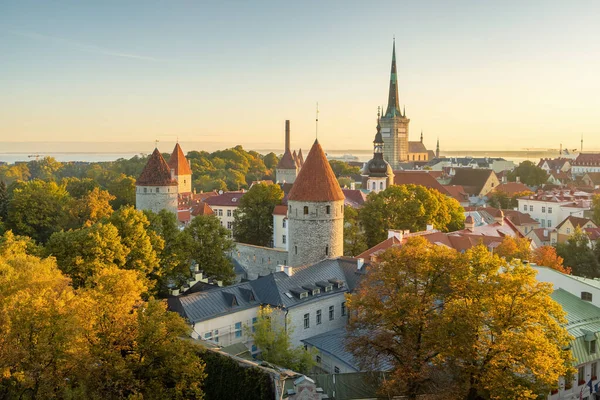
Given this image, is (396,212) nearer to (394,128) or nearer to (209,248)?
(209,248)

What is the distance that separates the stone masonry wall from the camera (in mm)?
33969

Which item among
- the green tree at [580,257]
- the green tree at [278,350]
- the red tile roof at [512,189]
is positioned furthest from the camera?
the red tile roof at [512,189]

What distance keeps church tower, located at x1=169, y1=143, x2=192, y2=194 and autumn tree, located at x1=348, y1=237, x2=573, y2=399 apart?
46173 mm

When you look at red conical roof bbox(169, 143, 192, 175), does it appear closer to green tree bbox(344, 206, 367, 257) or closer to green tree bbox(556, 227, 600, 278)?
green tree bbox(344, 206, 367, 257)

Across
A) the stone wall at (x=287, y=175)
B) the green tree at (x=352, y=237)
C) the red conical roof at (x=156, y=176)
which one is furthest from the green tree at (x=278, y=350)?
the stone wall at (x=287, y=175)

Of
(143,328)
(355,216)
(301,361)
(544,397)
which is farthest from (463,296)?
(355,216)

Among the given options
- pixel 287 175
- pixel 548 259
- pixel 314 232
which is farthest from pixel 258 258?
pixel 287 175

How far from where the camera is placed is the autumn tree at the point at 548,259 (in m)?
36.9

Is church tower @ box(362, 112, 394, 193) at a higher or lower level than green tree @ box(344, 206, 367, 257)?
higher

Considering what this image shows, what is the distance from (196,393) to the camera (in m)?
18.1

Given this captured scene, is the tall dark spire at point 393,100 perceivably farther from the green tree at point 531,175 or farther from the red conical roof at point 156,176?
the red conical roof at point 156,176

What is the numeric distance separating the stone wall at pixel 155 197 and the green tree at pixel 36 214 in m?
5.71

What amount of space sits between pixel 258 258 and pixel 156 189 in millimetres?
11787

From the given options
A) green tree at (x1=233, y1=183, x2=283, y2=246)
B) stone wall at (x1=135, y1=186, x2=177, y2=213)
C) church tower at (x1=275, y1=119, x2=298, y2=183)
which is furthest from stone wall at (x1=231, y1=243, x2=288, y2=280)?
church tower at (x1=275, y1=119, x2=298, y2=183)
